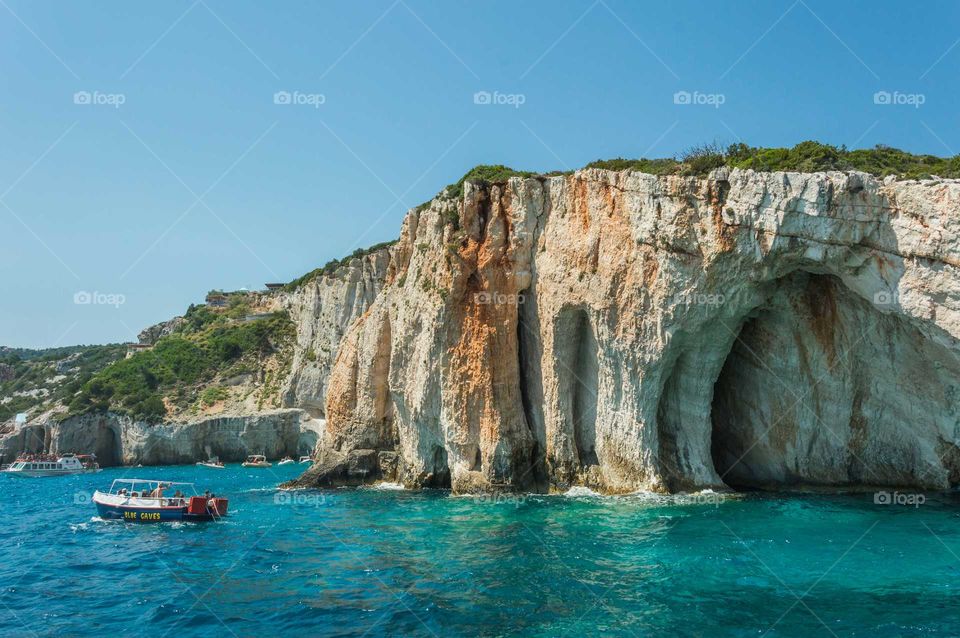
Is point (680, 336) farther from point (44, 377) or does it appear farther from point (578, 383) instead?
point (44, 377)

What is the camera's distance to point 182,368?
78.6 meters

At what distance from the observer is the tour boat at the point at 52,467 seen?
→ 59.3 meters

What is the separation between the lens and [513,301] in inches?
1357

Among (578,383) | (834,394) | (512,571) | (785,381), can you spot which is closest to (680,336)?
(785,381)

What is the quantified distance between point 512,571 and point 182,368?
228 ft

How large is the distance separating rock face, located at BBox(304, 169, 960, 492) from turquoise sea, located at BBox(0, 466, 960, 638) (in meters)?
3.01

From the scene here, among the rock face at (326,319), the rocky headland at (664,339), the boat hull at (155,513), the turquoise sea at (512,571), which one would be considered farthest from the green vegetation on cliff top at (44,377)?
the turquoise sea at (512,571)

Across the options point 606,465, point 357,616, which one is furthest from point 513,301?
point 357,616

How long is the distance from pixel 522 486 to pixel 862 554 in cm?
1630

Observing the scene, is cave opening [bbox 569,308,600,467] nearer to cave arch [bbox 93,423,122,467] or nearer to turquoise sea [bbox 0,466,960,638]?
turquoise sea [bbox 0,466,960,638]

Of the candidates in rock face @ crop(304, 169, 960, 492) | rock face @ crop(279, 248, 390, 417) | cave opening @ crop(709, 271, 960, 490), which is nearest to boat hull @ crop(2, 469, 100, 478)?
rock face @ crop(279, 248, 390, 417)

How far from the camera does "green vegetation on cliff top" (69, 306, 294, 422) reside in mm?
69812

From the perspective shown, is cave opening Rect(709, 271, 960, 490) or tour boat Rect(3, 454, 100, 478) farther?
tour boat Rect(3, 454, 100, 478)

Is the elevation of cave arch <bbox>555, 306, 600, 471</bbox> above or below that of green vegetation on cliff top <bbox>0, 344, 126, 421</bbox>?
below
